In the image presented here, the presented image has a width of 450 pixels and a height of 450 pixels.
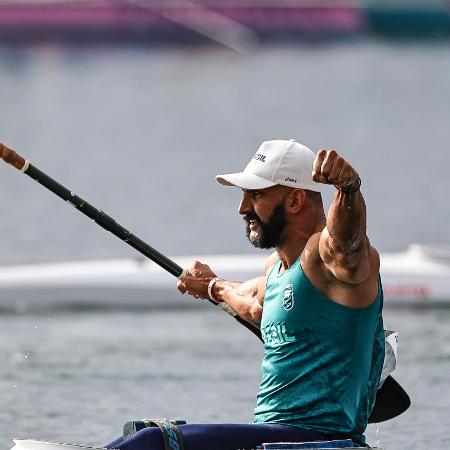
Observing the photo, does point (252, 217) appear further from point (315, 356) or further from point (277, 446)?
point (277, 446)

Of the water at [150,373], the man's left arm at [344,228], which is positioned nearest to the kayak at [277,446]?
the man's left arm at [344,228]

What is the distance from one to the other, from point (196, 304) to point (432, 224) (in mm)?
12694

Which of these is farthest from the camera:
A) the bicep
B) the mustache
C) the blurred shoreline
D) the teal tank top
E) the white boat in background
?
the blurred shoreline

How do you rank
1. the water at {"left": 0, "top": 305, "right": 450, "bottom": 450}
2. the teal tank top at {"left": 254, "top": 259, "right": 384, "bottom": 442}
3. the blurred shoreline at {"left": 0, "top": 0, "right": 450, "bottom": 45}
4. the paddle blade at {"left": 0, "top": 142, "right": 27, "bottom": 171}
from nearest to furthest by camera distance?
the teal tank top at {"left": 254, "top": 259, "right": 384, "bottom": 442}, the paddle blade at {"left": 0, "top": 142, "right": 27, "bottom": 171}, the water at {"left": 0, "top": 305, "right": 450, "bottom": 450}, the blurred shoreline at {"left": 0, "top": 0, "right": 450, "bottom": 45}

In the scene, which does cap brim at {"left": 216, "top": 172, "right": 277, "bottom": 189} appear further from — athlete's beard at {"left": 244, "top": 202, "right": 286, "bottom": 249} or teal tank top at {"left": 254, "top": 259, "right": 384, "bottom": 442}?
teal tank top at {"left": 254, "top": 259, "right": 384, "bottom": 442}

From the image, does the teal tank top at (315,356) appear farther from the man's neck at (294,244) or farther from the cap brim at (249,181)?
the cap brim at (249,181)

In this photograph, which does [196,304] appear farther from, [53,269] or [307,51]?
[307,51]

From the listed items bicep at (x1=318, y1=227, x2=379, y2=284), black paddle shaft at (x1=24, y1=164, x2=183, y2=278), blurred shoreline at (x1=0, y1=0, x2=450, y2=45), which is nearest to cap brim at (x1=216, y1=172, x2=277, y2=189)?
bicep at (x1=318, y1=227, x2=379, y2=284)

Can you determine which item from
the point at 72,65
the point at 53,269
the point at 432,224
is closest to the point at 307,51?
the point at 72,65

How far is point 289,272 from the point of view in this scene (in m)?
9.03

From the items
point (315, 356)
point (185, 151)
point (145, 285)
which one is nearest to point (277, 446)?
point (315, 356)

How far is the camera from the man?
8.73m

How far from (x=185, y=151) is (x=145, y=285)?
95.6 ft

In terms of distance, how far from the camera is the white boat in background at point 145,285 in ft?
67.2
